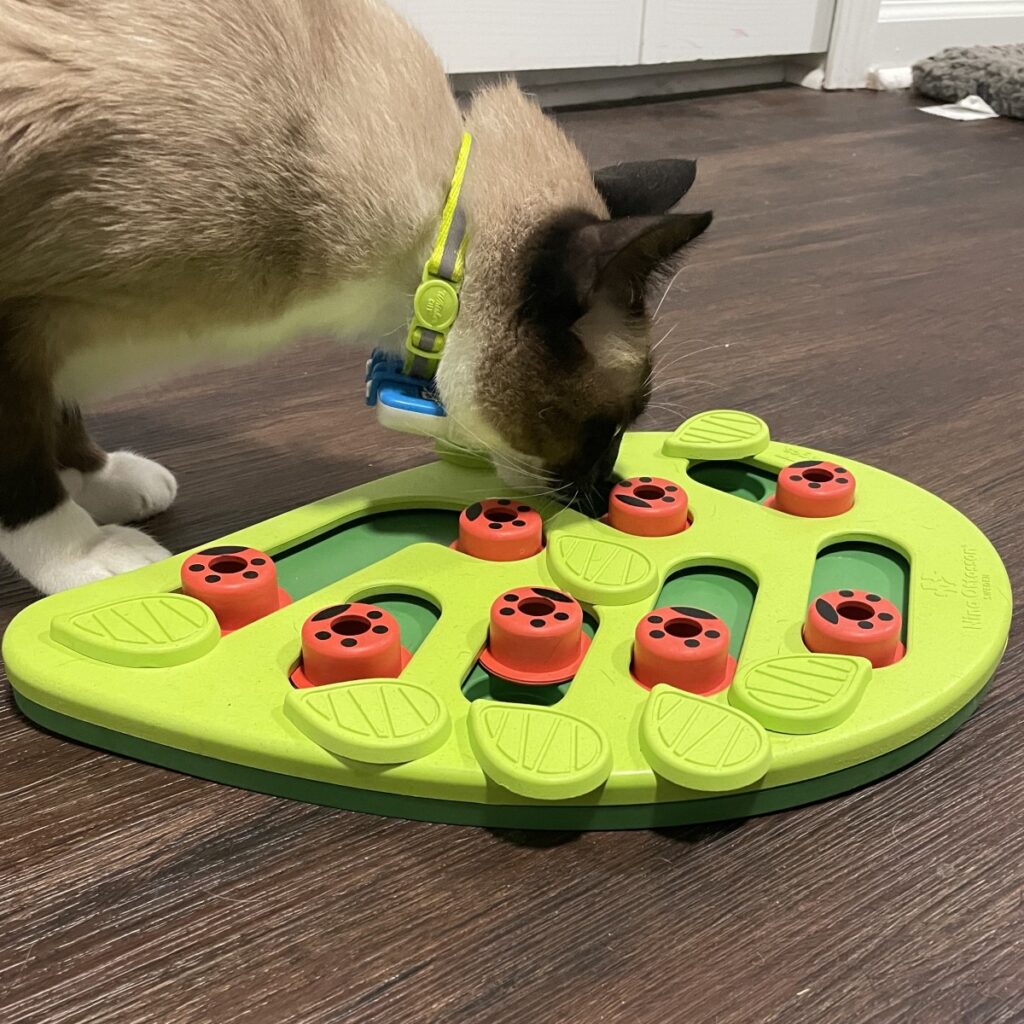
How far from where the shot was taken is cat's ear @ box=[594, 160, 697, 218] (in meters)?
1.08

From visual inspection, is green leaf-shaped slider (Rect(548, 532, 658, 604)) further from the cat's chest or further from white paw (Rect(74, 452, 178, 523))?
white paw (Rect(74, 452, 178, 523))

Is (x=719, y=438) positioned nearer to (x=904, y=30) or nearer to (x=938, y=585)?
(x=938, y=585)

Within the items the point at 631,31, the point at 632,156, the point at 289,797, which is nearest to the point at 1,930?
the point at 289,797

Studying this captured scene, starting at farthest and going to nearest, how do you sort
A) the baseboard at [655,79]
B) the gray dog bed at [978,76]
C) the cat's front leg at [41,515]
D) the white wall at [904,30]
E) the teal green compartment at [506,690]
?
the white wall at [904,30] → the gray dog bed at [978,76] → the baseboard at [655,79] → the cat's front leg at [41,515] → the teal green compartment at [506,690]

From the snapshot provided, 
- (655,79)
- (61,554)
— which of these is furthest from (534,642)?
(655,79)

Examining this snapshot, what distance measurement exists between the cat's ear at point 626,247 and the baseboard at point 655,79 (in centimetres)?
229

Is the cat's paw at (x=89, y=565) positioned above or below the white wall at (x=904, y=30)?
below

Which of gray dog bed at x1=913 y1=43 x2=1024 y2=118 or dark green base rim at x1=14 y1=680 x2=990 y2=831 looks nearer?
dark green base rim at x1=14 y1=680 x2=990 y2=831

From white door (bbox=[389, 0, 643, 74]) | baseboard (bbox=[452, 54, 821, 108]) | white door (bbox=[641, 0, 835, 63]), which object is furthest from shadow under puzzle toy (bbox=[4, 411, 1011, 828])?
white door (bbox=[641, 0, 835, 63])

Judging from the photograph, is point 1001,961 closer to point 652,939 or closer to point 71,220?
point 652,939

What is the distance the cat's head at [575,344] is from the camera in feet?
3.08

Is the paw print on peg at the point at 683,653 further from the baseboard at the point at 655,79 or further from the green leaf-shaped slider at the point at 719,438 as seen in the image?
the baseboard at the point at 655,79

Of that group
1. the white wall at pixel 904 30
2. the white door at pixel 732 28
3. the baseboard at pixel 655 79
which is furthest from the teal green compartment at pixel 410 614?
the white wall at pixel 904 30

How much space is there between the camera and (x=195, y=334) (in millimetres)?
1023
